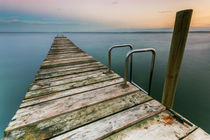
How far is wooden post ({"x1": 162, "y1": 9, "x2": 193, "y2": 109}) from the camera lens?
3.48 feet

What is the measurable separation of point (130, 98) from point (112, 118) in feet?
1.55

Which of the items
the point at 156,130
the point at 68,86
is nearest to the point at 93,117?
the point at 156,130

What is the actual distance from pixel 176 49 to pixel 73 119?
4.82 ft

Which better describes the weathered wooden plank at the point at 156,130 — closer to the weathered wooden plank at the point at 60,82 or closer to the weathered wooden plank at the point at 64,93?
the weathered wooden plank at the point at 64,93

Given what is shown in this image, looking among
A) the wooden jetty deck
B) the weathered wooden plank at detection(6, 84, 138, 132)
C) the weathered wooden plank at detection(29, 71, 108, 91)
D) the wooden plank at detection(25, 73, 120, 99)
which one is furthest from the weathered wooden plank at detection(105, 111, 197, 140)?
the weathered wooden plank at detection(29, 71, 108, 91)

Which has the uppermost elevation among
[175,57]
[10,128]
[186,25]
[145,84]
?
[186,25]

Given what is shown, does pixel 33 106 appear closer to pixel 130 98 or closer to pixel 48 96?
pixel 48 96

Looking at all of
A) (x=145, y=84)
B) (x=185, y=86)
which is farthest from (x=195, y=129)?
(x=185, y=86)

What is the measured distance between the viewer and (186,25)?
106 cm

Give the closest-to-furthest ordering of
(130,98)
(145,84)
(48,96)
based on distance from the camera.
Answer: (130,98) < (48,96) < (145,84)

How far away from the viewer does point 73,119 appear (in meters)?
1.25

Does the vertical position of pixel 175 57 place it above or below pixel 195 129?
above

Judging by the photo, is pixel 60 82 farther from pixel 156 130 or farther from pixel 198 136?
pixel 198 136

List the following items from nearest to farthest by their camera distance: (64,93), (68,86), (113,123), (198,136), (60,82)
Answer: (198,136)
(113,123)
(64,93)
(68,86)
(60,82)
